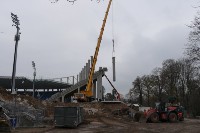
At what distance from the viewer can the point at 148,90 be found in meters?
86.7

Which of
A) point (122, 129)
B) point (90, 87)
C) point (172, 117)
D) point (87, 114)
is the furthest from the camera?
point (90, 87)

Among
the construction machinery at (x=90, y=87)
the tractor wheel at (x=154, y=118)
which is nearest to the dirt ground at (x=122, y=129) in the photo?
the tractor wheel at (x=154, y=118)

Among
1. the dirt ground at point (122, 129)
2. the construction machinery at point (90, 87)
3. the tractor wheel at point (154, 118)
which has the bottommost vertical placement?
the dirt ground at point (122, 129)

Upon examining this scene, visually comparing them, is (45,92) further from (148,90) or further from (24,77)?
(148,90)

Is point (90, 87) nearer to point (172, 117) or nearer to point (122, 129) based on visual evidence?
point (172, 117)

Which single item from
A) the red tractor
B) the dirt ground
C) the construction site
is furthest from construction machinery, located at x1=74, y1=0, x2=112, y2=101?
the dirt ground

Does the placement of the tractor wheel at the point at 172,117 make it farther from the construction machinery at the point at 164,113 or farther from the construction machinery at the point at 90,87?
the construction machinery at the point at 90,87

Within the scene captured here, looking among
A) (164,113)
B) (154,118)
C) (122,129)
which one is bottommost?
(122,129)

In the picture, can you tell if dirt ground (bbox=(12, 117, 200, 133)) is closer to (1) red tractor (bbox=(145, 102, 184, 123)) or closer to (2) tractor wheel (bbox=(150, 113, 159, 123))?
(2) tractor wheel (bbox=(150, 113, 159, 123))

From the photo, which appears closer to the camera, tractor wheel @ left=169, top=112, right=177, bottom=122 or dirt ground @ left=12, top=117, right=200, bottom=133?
dirt ground @ left=12, top=117, right=200, bottom=133

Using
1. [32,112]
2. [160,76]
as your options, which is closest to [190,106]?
[160,76]

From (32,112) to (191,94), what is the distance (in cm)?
4583

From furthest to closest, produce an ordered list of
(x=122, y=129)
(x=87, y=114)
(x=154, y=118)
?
1. (x=87, y=114)
2. (x=154, y=118)
3. (x=122, y=129)

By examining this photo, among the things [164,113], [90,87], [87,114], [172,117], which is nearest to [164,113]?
[164,113]
